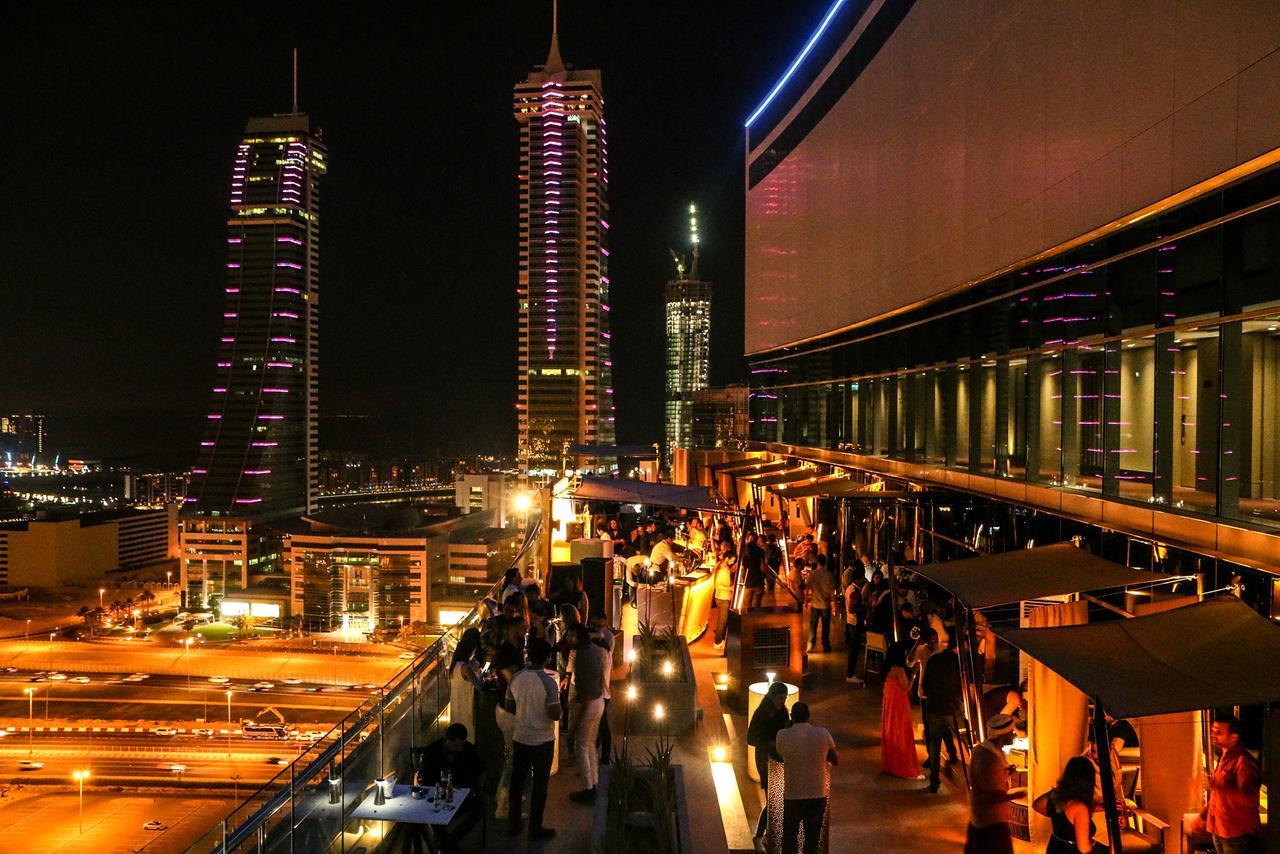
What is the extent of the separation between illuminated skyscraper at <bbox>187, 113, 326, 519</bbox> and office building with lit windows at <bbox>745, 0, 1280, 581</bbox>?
157m

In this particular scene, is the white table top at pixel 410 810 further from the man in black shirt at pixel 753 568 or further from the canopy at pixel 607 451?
the canopy at pixel 607 451

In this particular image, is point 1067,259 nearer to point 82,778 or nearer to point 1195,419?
point 1195,419

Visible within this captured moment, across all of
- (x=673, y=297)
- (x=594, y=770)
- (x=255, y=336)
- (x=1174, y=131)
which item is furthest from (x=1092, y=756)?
(x=255, y=336)

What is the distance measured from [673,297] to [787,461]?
458 ft

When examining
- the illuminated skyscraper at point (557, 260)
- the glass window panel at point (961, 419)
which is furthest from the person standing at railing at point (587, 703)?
the illuminated skyscraper at point (557, 260)

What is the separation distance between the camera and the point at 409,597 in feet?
391

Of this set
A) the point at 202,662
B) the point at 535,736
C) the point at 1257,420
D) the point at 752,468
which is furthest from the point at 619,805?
the point at 202,662

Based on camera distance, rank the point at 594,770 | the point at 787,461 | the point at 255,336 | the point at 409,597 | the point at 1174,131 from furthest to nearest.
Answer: the point at 255,336, the point at 409,597, the point at 787,461, the point at 1174,131, the point at 594,770

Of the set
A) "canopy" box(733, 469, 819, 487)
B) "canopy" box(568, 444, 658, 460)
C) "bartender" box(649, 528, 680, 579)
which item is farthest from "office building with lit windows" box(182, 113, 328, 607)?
"bartender" box(649, 528, 680, 579)

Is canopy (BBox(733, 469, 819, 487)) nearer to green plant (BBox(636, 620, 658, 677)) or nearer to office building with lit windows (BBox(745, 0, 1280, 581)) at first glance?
office building with lit windows (BBox(745, 0, 1280, 581))

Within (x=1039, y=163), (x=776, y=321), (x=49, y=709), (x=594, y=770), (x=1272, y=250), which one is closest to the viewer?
(x=1272, y=250)

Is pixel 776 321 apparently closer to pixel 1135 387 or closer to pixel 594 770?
pixel 1135 387

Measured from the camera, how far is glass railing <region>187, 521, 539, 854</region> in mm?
4164

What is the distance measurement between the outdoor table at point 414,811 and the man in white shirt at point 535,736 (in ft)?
1.81
